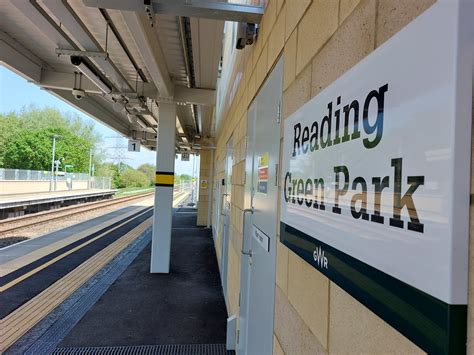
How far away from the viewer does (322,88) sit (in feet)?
3.83

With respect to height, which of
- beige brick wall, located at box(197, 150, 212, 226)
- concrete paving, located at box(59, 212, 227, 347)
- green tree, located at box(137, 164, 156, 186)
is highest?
green tree, located at box(137, 164, 156, 186)

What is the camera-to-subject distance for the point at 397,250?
640 millimetres

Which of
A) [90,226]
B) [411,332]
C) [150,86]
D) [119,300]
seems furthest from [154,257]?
[90,226]

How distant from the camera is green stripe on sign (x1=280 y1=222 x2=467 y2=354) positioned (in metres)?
0.52

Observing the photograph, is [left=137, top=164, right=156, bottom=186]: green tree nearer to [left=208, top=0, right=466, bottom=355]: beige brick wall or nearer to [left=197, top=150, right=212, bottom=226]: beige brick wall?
[left=197, top=150, right=212, bottom=226]: beige brick wall

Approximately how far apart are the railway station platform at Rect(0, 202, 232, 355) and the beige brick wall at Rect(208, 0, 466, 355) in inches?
84.1

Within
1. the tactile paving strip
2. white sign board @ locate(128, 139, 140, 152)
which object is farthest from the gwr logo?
white sign board @ locate(128, 139, 140, 152)

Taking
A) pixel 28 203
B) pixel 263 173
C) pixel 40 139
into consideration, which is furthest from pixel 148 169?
pixel 263 173

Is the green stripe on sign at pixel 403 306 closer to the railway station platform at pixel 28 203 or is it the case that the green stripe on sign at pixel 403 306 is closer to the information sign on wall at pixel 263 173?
the information sign on wall at pixel 263 173

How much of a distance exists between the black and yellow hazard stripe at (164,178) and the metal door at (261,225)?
11.2 ft

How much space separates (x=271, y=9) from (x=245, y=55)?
1.33m

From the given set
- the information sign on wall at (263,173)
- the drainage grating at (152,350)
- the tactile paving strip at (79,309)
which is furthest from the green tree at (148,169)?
the information sign on wall at (263,173)

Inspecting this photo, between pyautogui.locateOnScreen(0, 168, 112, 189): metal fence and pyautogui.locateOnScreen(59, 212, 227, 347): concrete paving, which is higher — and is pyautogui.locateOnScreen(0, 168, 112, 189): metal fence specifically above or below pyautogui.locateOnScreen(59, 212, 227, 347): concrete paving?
above

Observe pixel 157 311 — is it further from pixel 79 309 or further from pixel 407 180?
pixel 407 180
